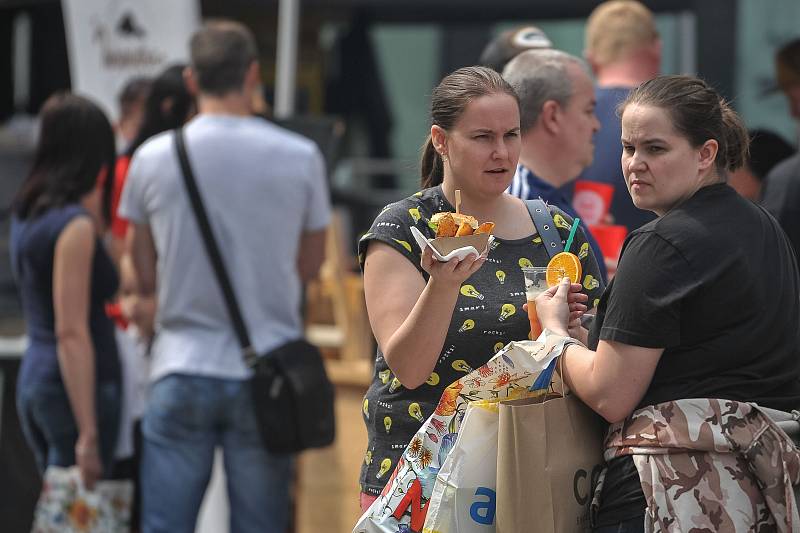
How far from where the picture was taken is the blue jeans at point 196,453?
14.0ft

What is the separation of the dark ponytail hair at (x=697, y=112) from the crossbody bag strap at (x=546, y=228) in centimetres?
38

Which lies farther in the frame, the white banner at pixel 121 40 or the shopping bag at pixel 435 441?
the white banner at pixel 121 40

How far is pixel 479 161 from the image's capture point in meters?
2.71

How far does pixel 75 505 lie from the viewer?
4676 millimetres

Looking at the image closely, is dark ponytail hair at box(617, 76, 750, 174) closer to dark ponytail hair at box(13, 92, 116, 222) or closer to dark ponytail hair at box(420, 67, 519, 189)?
dark ponytail hair at box(420, 67, 519, 189)

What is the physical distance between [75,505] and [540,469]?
107 inches

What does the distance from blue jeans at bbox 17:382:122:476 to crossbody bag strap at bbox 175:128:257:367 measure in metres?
0.73

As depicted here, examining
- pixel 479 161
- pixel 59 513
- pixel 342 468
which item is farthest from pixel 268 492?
pixel 479 161

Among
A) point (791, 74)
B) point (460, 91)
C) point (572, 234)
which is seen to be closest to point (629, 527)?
point (572, 234)

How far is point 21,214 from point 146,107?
0.80 meters

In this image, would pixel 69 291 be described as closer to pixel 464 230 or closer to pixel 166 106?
pixel 166 106

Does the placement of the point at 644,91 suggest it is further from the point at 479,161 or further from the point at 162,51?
the point at 162,51

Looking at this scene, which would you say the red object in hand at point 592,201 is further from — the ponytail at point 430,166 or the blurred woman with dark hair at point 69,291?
the blurred woman with dark hair at point 69,291

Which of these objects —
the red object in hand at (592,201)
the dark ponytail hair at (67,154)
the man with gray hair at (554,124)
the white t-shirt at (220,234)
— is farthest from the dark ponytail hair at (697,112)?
the dark ponytail hair at (67,154)
